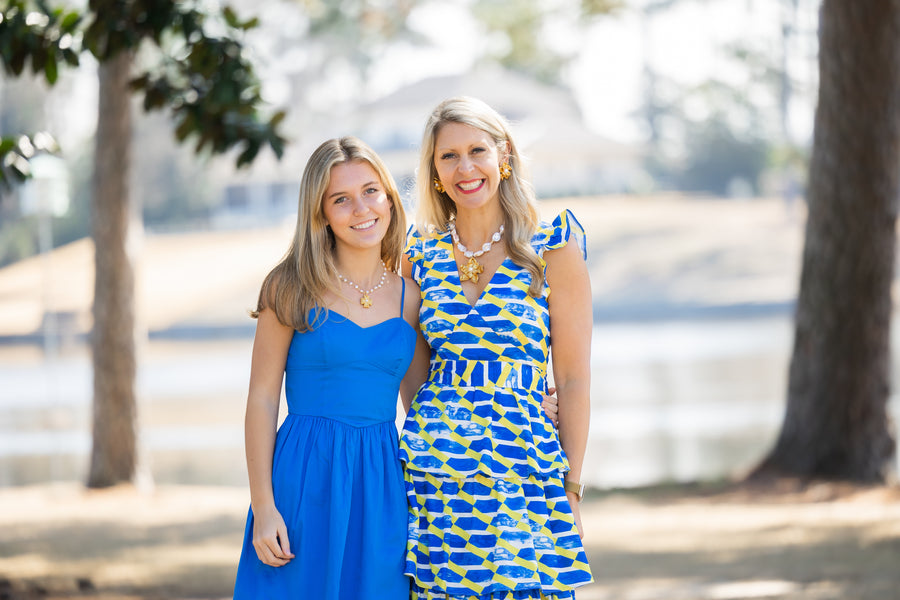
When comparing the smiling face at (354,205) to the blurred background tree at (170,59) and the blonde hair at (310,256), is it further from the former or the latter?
the blurred background tree at (170,59)

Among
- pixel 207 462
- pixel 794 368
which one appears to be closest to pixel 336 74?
pixel 207 462

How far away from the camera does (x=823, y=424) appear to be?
7.71 metres

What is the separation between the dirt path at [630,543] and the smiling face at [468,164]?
2903mm

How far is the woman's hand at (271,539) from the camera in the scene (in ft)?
8.70

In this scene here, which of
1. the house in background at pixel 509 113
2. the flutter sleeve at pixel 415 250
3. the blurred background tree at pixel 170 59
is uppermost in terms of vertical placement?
the house in background at pixel 509 113

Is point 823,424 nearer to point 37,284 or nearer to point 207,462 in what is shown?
point 207,462

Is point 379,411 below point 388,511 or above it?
above

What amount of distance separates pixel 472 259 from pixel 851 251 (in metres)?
5.46

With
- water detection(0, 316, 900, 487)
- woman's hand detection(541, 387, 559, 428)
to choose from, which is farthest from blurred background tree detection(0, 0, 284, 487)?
water detection(0, 316, 900, 487)

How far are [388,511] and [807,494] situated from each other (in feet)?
18.1

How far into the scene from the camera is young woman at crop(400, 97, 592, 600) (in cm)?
267

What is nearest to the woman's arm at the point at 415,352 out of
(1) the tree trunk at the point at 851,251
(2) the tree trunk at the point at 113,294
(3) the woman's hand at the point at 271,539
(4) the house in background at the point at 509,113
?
(3) the woman's hand at the point at 271,539

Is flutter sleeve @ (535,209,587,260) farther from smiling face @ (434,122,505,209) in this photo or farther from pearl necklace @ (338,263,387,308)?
pearl necklace @ (338,263,387,308)

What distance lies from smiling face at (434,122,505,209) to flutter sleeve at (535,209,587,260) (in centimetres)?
19
